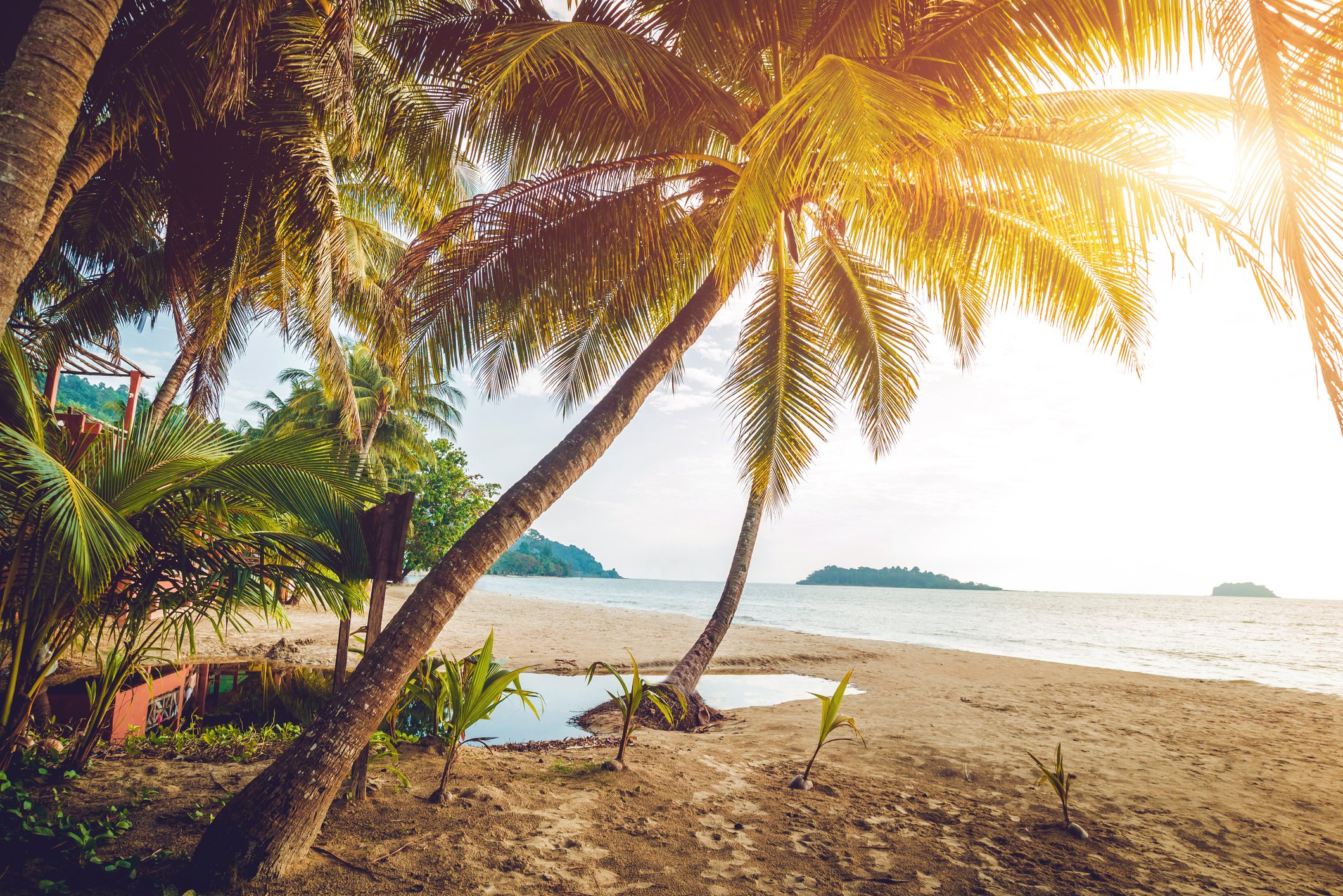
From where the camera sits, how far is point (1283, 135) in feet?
5.37

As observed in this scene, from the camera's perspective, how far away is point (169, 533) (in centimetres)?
355

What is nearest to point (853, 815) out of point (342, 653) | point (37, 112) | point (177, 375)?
point (342, 653)

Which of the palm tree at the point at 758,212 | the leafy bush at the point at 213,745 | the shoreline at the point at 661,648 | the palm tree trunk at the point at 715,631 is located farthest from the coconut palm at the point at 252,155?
the shoreline at the point at 661,648

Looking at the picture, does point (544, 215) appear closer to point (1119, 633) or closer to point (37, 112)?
point (37, 112)

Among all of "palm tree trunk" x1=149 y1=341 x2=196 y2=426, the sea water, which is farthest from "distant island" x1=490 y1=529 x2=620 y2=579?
"palm tree trunk" x1=149 y1=341 x2=196 y2=426

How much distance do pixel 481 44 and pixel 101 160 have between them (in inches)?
117

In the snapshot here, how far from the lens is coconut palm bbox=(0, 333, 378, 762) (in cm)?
309

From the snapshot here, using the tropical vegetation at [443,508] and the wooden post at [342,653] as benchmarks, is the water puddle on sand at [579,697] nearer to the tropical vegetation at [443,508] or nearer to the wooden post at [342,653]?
the wooden post at [342,653]

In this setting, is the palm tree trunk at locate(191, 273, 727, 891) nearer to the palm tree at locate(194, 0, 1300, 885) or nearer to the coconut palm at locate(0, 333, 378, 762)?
the palm tree at locate(194, 0, 1300, 885)

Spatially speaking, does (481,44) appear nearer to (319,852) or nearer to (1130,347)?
(319,852)

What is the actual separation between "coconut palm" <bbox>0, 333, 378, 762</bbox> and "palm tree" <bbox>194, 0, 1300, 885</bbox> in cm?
87

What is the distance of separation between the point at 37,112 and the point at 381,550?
7.73 ft

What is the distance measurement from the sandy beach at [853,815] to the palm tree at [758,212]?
85cm

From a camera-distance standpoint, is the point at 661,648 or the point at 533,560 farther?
the point at 533,560
